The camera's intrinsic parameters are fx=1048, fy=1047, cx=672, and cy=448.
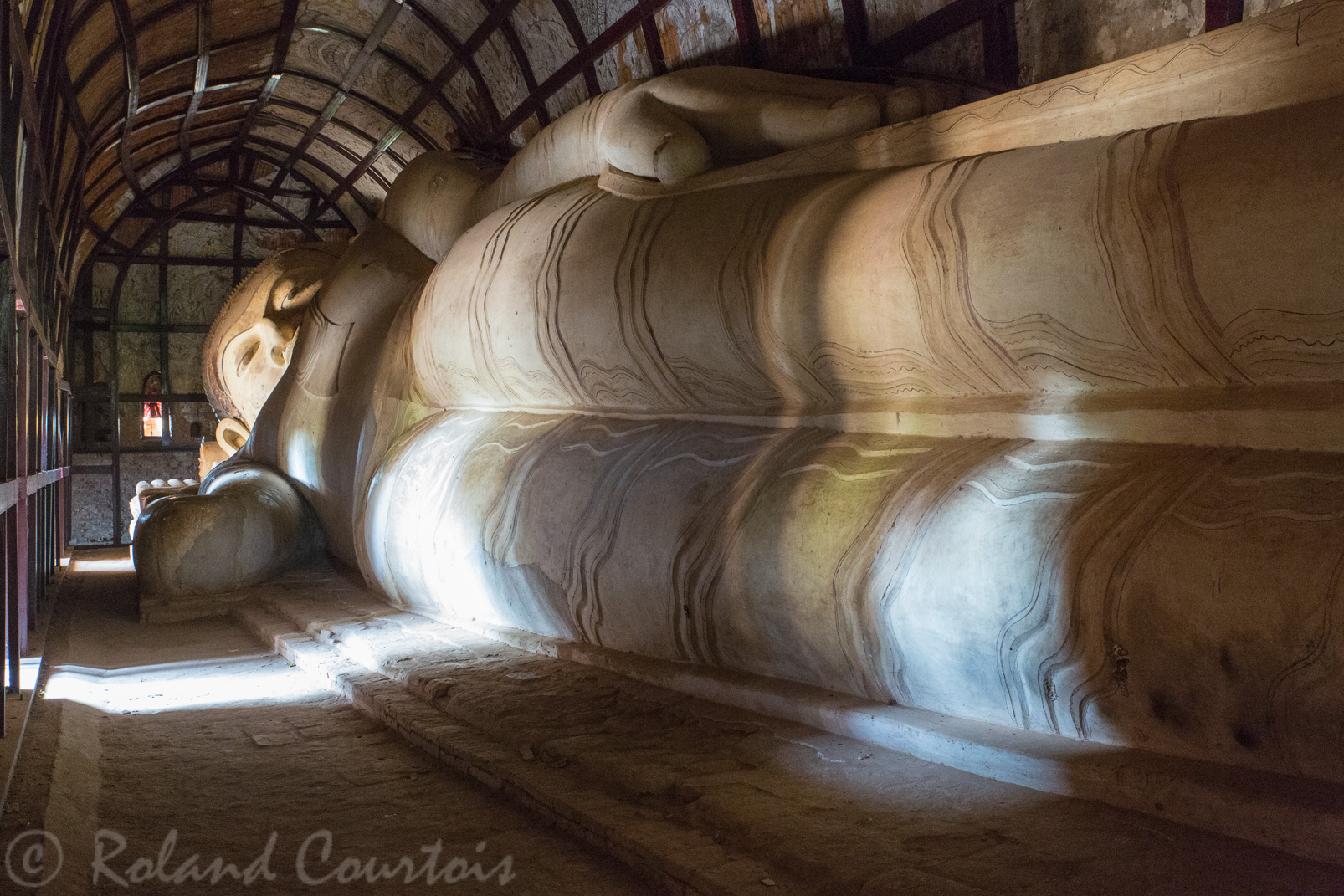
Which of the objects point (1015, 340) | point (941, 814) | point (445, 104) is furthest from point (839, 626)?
point (445, 104)

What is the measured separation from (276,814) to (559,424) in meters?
1.61

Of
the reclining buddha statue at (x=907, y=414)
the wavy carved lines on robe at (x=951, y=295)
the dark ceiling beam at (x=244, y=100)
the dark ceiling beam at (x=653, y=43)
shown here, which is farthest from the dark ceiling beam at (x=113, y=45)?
the wavy carved lines on robe at (x=951, y=295)

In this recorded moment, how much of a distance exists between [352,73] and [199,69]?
3.51 ft

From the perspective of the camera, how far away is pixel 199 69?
719 centimetres

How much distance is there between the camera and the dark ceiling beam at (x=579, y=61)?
17.6ft

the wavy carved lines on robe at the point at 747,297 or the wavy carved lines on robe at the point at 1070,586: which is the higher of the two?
the wavy carved lines on robe at the point at 747,297

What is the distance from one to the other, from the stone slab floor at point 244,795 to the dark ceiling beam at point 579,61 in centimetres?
370

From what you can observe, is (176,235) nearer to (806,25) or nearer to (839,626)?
(806,25)

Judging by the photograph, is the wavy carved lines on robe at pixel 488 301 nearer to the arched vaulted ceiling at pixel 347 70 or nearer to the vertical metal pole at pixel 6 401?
the vertical metal pole at pixel 6 401

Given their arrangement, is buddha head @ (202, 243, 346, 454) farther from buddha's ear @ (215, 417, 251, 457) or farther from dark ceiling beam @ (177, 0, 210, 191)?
dark ceiling beam @ (177, 0, 210, 191)

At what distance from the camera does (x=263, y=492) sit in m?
4.99

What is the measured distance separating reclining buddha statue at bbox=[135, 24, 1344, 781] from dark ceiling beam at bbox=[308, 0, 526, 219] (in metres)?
2.67

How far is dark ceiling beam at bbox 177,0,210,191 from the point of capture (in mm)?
6256

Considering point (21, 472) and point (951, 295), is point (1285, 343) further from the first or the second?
point (21, 472)
